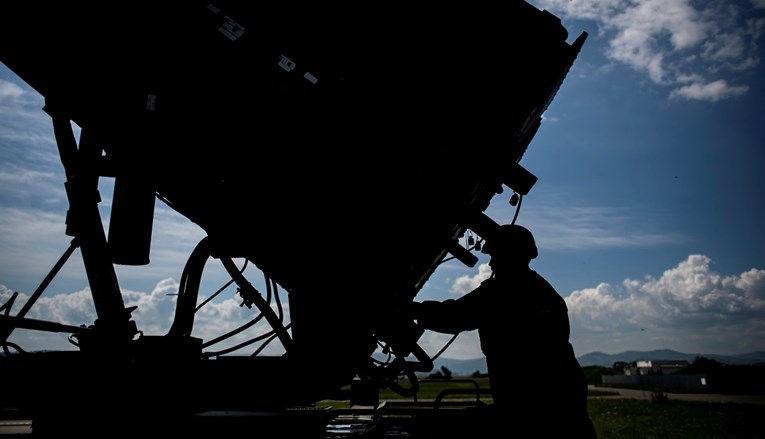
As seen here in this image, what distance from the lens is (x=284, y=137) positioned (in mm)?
3229

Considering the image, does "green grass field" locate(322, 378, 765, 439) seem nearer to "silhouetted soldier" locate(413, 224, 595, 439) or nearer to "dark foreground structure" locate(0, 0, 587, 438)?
"silhouetted soldier" locate(413, 224, 595, 439)

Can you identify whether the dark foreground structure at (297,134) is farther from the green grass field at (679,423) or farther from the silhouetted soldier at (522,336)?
the green grass field at (679,423)

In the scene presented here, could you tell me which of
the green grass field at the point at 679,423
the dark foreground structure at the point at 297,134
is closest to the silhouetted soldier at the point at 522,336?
the dark foreground structure at the point at 297,134

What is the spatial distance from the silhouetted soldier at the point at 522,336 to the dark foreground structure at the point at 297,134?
1.10ft

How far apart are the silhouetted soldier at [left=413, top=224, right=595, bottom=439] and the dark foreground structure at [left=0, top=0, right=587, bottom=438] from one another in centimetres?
33

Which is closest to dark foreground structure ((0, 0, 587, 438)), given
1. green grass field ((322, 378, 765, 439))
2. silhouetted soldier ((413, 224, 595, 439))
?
silhouetted soldier ((413, 224, 595, 439))

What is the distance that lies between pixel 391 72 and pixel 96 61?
2.21m

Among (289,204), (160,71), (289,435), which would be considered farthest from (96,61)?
(289,435)

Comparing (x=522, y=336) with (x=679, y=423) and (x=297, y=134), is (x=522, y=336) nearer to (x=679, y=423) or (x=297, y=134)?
(x=297, y=134)

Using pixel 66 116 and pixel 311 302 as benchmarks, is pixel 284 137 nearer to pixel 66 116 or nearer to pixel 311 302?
pixel 311 302

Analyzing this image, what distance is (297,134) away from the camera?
3189 mm

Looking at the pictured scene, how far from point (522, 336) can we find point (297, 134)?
7.06ft

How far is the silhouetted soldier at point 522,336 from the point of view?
2914 mm

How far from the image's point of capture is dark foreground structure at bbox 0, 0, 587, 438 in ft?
10.3
